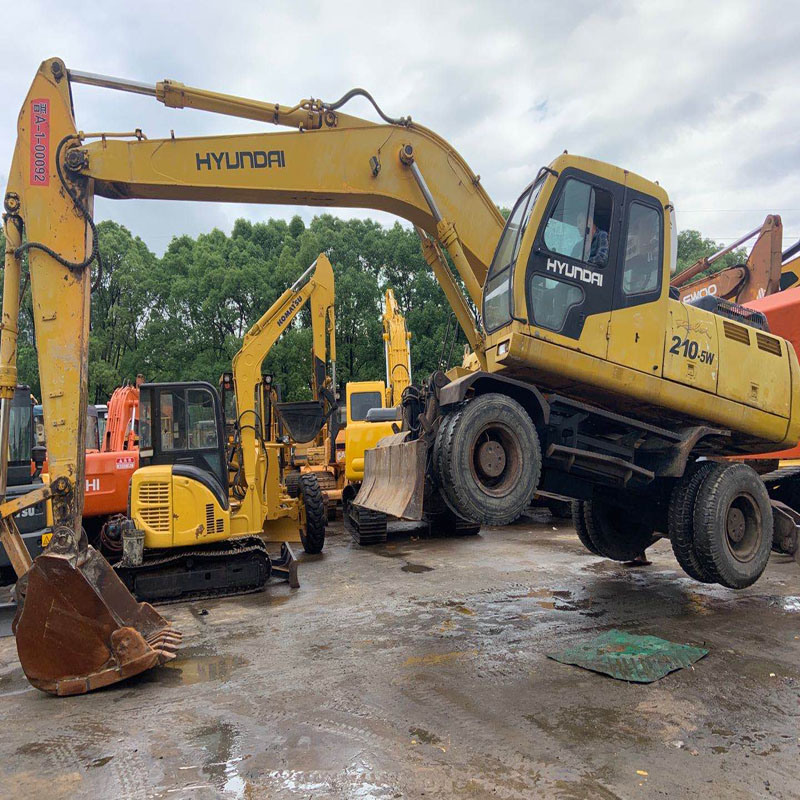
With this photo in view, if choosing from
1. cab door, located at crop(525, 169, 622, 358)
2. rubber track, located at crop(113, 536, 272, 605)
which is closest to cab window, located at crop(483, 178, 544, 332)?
cab door, located at crop(525, 169, 622, 358)

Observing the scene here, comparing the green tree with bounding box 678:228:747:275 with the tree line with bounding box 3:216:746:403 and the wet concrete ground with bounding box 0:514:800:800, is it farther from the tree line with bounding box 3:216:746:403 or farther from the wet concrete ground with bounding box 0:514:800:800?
the wet concrete ground with bounding box 0:514:800:800

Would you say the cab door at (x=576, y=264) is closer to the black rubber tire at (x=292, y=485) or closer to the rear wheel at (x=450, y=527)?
the black rubber tire at (x=292, y=485)

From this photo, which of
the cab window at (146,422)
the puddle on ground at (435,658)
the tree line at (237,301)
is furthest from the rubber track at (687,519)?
the tree line at (237,301)

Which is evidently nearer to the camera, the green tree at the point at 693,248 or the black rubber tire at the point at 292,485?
the black rubber tire at the point at 292,485

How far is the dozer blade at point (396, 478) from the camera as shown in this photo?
491 centimetres

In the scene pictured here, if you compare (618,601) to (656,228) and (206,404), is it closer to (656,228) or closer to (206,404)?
(656,228)

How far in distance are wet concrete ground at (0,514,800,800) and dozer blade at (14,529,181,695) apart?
16 centimetres

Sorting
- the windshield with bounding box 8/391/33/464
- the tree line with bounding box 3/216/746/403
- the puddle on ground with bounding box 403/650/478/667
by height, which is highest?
the tree line with bounding box 3/216/746/403

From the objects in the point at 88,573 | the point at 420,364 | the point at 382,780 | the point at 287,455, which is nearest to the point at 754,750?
the point at 382,780

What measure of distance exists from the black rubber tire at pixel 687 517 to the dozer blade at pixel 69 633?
4.61 meters

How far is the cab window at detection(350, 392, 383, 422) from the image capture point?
1422 centimetres

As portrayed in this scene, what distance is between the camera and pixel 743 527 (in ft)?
19.7

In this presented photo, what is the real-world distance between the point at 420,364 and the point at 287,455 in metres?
17.2

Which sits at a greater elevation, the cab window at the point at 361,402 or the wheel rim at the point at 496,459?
the cab window at the point at 361,402
